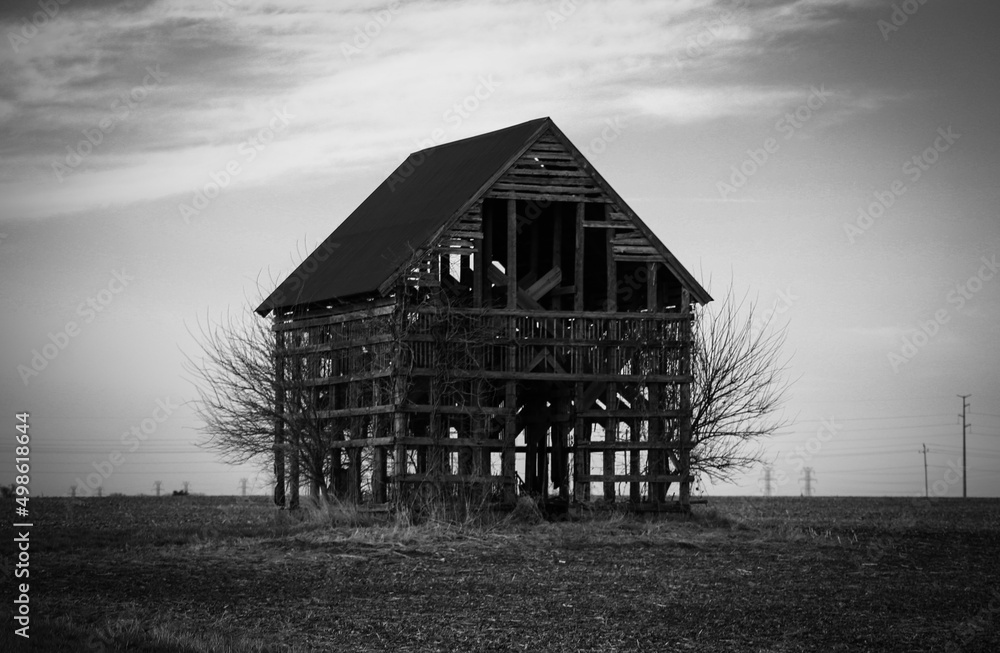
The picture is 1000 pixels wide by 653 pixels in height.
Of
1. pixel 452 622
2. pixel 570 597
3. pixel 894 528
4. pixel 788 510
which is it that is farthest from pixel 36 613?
pixel 788 510

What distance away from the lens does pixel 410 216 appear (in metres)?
33.5

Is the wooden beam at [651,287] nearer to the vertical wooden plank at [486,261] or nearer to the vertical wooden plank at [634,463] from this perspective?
the vertical wooden plank at [634,463]

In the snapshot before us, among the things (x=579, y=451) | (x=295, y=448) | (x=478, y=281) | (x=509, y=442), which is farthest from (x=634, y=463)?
(x=295, y=448)

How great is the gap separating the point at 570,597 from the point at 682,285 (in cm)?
1412

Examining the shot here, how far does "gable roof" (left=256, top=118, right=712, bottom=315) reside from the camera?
1200 inches

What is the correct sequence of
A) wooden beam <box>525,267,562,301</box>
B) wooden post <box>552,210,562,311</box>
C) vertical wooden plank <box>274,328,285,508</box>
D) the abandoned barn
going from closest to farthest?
the abandoned barn, wooden beam <box>525,267,562,301</box>, wooden post <box>552,210,562,311</box>, vertical wooden plank <box>274,328,285,508</box>

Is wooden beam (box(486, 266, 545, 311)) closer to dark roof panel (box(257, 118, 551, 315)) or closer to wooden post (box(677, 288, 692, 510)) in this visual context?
dark roof panel (box(257, 118, 551, 315))

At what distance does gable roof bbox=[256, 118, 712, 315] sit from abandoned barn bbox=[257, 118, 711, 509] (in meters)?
0.08

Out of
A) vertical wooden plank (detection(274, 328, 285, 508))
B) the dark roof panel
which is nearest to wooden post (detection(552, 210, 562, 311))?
the dark roof panel

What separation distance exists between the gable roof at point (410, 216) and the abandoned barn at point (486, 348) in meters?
0.08

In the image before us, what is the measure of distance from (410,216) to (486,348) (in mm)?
4604

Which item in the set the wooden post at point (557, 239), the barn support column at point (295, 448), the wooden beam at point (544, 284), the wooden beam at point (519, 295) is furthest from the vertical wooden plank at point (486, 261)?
the barn support column at point (295, 448)

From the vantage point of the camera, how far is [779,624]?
1697 centimetres

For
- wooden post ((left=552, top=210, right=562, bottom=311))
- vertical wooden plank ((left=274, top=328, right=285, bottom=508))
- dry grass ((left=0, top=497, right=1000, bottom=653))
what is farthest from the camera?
vertical wooden plank ((left=274, top=328, right=285, bottom=508))
